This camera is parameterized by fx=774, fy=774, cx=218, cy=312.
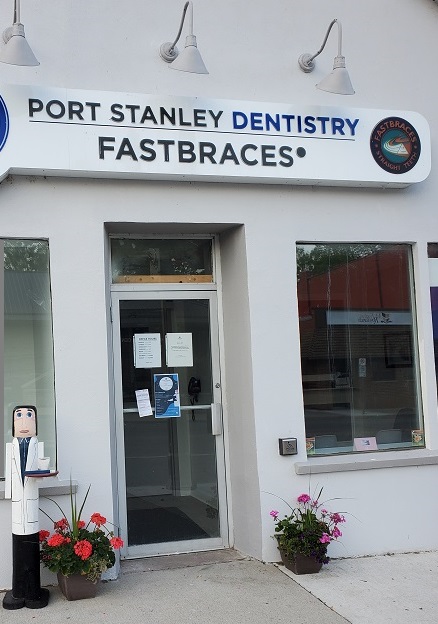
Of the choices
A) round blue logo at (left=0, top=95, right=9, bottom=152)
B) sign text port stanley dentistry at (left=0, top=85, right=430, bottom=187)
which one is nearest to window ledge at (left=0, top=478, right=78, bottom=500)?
sign text port stanley dentistry at (left=0, top=85, right=430, bottom=187)

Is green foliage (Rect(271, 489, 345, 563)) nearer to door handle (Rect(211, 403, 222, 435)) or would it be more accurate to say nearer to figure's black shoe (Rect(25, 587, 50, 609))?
door handle (Rect(211, 403, 222, 435))

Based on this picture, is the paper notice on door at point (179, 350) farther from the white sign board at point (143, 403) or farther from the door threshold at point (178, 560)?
the door threshold at point (178, 560)

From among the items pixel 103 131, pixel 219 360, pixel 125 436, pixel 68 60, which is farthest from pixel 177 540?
pixel 68 60

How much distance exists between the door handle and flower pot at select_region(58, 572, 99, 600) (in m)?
1.84

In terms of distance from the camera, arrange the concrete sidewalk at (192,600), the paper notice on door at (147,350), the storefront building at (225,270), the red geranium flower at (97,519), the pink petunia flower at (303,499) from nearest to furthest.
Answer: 1. the concrete sidewalk at (192,600)
2. the red geranium flower at (97,519)
3. the storefront building at (225,270)
4. the pink petunia flower at (303,499)
5. the paper notice on door at (147,350)

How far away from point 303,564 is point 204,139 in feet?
11.6

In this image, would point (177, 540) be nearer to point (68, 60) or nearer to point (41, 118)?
point (41, 118)

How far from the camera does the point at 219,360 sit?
23.2ft

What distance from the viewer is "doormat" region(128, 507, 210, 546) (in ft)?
21.8

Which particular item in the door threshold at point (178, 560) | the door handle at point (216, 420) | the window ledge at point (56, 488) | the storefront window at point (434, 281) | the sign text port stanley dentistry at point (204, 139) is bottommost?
the door threshold at point (178, 560)

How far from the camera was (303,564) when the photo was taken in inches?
241

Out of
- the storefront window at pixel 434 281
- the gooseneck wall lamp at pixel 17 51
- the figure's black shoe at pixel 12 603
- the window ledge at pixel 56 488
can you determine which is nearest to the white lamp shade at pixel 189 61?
the gooseneck wall lamp at pixel 17 51

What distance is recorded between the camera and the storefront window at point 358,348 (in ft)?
22.6

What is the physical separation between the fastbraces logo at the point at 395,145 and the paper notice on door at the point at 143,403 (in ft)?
9.55
